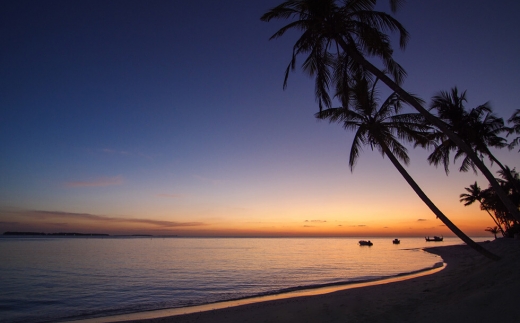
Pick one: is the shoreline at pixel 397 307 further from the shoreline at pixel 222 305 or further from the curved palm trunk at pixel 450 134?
the curved palm trunk at pixel 450 134

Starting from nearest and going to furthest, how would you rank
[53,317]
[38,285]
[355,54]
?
[355,54]
[53,317]
[38,285]

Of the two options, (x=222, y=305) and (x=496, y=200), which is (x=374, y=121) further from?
(x=496, y=200)

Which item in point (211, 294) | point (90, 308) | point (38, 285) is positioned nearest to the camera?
point (90, 308)

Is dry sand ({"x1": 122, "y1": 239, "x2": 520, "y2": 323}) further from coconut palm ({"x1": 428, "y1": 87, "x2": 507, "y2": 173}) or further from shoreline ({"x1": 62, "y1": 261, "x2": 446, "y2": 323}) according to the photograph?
coconut palm ({"x1": 428, "y1": 87, "x2": 507, "y2": 173})

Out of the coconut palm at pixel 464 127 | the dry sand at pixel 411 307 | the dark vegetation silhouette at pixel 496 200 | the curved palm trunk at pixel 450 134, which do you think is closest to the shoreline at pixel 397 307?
the dry sand at pixel 411 307

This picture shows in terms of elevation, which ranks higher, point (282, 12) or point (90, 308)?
point (282, 12)

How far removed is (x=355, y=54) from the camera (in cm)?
1084

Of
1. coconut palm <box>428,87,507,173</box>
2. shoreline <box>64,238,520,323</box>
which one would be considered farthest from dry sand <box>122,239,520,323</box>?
coconut palm <box>428,87,507,173</box>

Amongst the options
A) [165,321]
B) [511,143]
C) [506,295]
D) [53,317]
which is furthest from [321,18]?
[511,143]

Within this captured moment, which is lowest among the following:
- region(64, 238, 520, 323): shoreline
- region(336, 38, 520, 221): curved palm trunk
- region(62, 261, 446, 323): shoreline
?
region(62, 261, 446, 323): shoreline

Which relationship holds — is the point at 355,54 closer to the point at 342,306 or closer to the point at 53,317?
the point at 342,306

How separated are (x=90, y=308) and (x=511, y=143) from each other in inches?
1126

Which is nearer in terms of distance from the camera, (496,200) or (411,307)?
(411,307)

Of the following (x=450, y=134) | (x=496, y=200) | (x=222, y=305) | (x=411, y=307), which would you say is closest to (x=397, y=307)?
(x=411, y=307)
